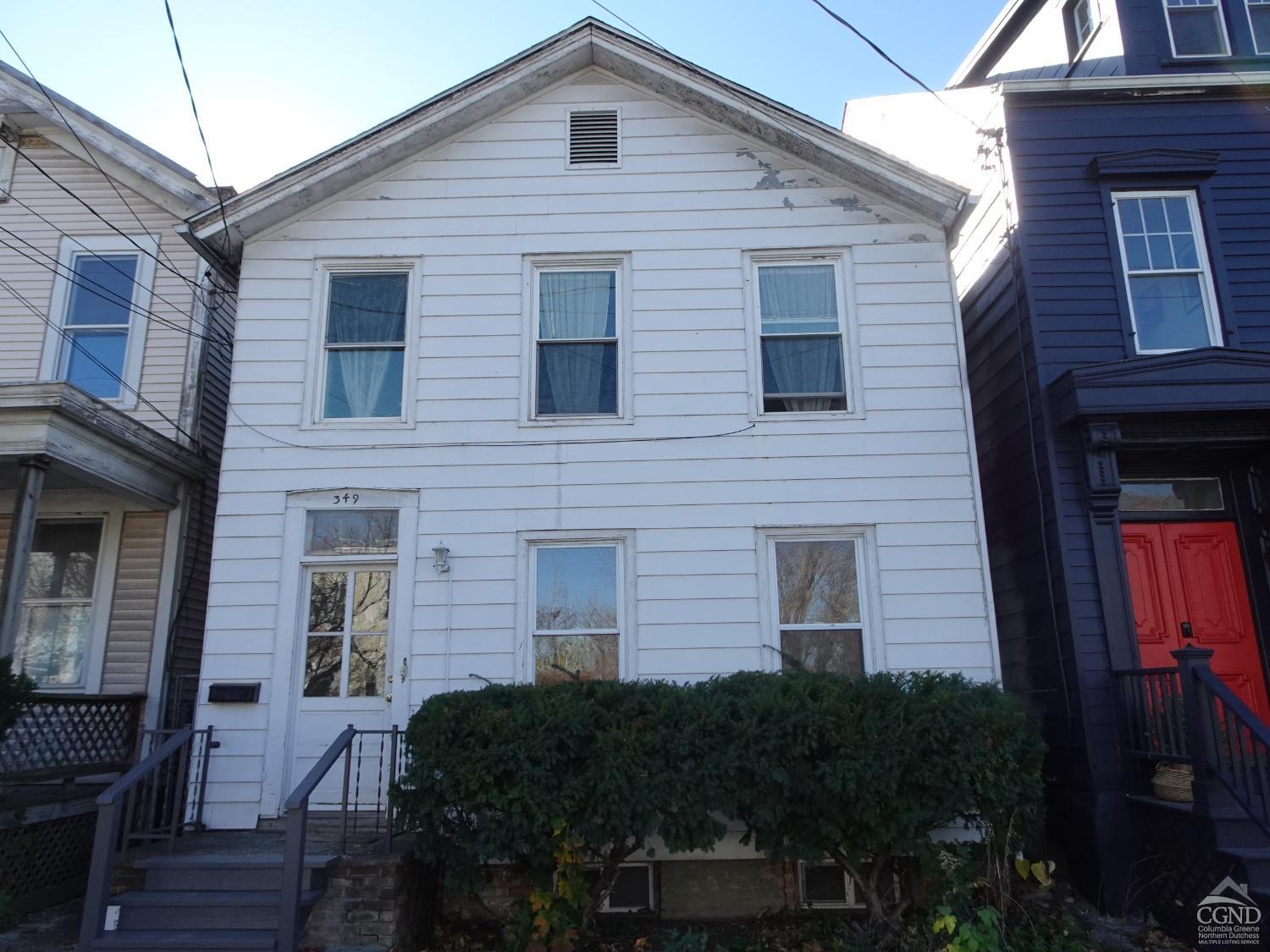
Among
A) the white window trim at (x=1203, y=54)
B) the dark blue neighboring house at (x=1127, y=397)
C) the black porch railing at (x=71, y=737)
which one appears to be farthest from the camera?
the white window trim at (x=1203, y=54)

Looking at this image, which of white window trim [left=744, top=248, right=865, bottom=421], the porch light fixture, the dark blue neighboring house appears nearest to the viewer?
the dark blue neighboring house

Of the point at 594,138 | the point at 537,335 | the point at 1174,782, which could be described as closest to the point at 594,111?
the point at 594,138

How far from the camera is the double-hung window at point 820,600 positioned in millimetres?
7859

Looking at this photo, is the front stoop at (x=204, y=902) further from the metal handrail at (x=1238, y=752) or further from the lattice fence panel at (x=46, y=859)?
the metal handrail at (x=1238, y=752)

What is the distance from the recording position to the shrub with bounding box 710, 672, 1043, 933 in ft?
19.8

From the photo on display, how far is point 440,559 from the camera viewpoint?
793 cm

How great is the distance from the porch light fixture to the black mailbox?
1.74 metres

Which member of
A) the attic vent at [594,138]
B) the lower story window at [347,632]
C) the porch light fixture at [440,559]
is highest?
the attic vent at [594,138]

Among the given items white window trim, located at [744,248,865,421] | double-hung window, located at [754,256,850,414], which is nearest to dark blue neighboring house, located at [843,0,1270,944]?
white window trim, located at [744,248,865,421]

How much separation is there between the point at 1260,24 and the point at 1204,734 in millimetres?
7148

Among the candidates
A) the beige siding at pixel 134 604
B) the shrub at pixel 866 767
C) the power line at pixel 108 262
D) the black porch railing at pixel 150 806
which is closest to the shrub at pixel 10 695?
the black porch railing at pixel 150 806

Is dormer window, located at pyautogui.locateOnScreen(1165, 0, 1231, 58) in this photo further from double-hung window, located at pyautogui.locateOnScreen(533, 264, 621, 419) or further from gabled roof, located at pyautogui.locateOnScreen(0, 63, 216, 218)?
gabled roof, located at pyautogui.locateOnScreen(0, 63, 216, 218)

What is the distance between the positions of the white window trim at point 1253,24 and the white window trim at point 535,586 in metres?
7.59

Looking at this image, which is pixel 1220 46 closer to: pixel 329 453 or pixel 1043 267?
pixel 1043 267
